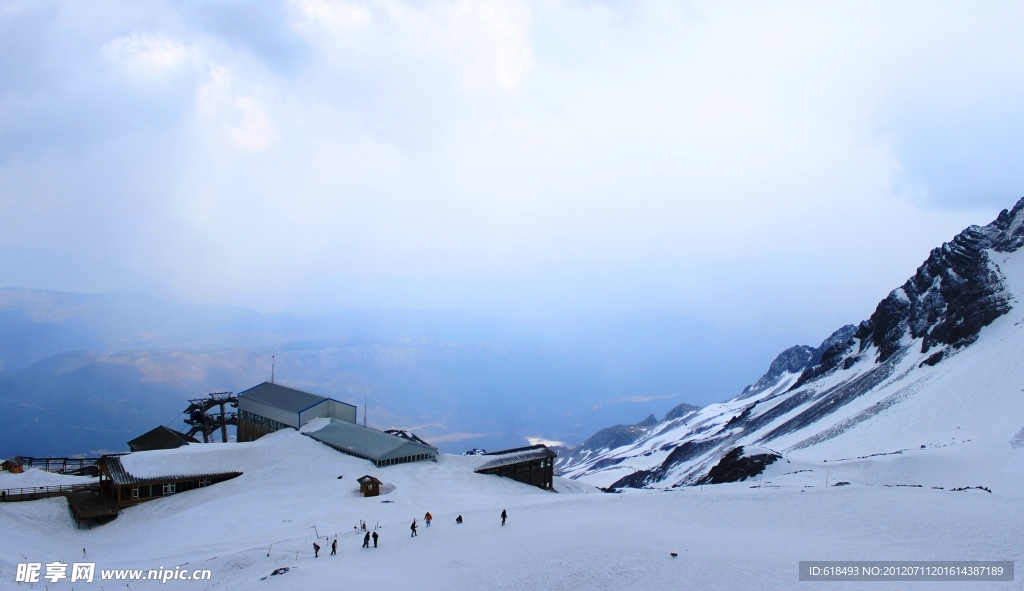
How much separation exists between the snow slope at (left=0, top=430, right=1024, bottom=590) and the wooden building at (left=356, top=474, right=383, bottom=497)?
1.02 meters

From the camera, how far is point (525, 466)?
62156 millimetres

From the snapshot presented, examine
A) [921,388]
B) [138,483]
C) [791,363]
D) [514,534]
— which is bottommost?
[514,534]

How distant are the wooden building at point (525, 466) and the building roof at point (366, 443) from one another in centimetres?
609

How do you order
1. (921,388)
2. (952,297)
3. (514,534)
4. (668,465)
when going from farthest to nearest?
1. (668,465)
2. (952,297)
3. (921,388)
4. (514,534)

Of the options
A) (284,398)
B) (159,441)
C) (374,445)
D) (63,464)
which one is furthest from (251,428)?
(374,445)

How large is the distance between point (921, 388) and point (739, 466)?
3280 centimetres

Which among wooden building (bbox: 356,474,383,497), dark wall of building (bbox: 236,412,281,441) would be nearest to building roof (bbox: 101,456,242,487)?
wooden building (bbox: 356,474,383,497)

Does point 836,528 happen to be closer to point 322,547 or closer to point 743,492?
point 743,492

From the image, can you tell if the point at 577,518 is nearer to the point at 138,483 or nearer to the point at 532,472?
the point at 532,472

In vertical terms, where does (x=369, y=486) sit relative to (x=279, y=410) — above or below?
below

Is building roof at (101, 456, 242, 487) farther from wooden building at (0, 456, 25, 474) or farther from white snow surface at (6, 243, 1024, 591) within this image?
wooden building at (0, 456, 25, 474)

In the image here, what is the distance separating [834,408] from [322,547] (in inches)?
3114

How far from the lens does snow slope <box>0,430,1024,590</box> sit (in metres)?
27.8

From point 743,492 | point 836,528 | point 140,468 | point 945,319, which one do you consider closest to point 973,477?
point 743,492
